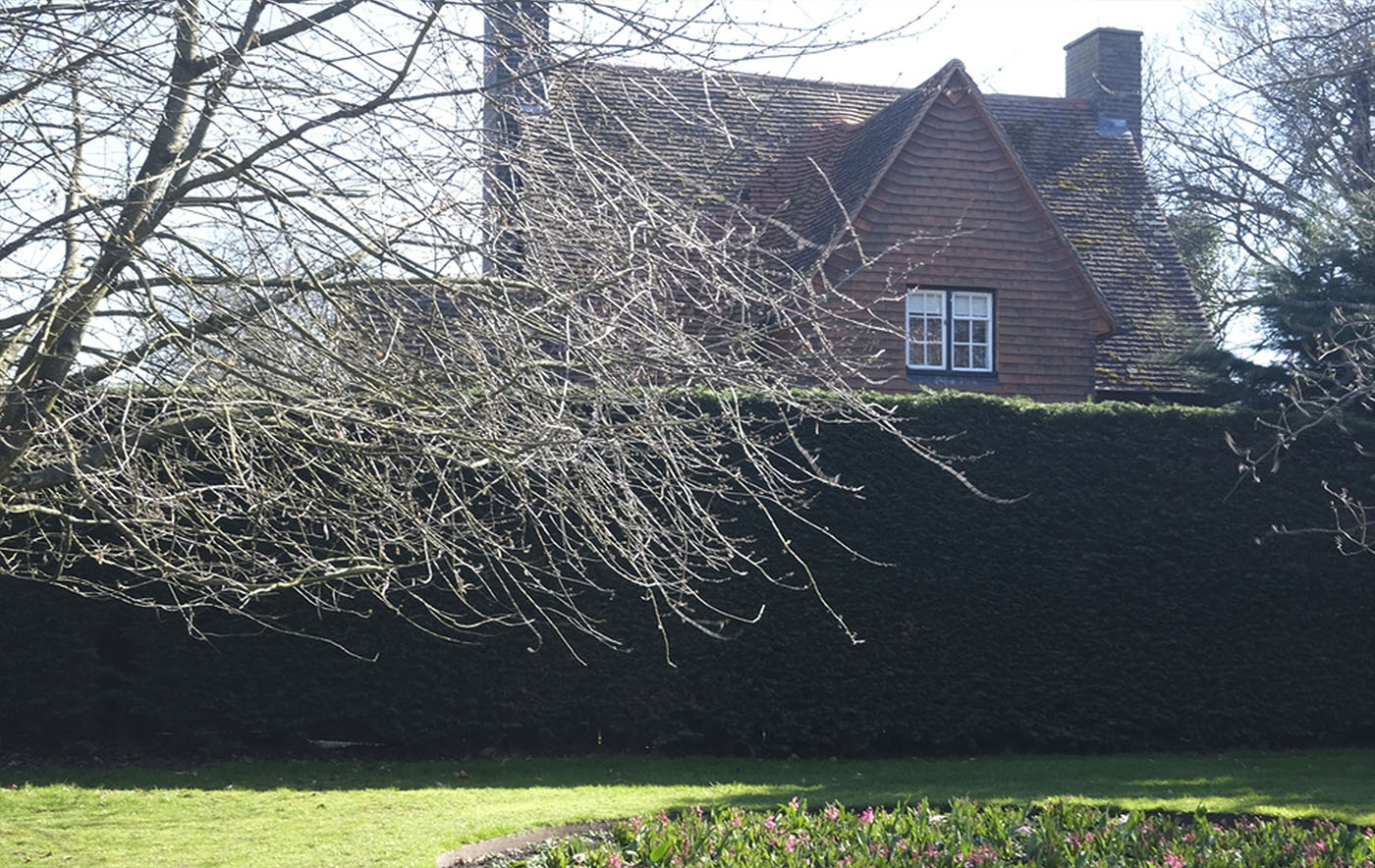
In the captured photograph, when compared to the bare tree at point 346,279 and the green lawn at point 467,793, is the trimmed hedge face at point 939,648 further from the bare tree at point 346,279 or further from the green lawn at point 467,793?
the bare tree at point 346,279

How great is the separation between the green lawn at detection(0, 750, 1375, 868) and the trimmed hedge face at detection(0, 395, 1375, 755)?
0.37 m

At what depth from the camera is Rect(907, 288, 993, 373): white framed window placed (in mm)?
17578

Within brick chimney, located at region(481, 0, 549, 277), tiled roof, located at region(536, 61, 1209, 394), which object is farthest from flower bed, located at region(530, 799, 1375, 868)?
tiled roof, located at region(536, 61, 1209, 394)

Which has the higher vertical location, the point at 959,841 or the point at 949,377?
the point at 949,377

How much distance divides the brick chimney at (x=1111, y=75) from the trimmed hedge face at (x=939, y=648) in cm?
1024

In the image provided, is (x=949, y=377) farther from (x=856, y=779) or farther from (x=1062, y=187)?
(x=856, y=779)

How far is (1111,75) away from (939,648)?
46.3 feet

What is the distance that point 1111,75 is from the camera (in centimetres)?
2320

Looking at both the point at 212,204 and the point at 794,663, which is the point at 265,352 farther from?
the point at 794,663

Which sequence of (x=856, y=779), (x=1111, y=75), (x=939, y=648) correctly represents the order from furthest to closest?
(x=1111, y=75) → (x=939, y=648) → (x=856, y=779)

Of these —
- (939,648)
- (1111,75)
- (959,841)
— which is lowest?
(959,841)

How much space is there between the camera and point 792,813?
825cm

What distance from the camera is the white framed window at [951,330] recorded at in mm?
17578

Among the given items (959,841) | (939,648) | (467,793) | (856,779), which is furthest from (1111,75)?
(959,841)
